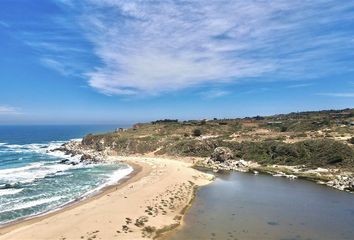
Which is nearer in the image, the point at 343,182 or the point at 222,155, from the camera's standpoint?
the point at 343,182

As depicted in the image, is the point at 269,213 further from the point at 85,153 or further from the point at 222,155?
the point at 85,153

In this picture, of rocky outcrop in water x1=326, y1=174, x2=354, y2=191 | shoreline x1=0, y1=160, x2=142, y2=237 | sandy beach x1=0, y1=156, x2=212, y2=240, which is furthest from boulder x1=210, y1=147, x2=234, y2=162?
rocky outcrop in water x1=326, y1=174, x2=354, y2=191

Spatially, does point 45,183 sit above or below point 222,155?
below

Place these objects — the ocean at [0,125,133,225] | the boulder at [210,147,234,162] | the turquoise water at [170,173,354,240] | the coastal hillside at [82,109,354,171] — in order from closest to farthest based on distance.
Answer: the turquoise water at [170,173,354,240] → the ocean at [0,125,133,225] → the coastal hillside at [82,109,354,171] → the boulder at [210,147,234,162]

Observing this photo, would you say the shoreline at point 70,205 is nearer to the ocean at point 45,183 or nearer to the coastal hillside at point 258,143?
the ocean at point 45,183

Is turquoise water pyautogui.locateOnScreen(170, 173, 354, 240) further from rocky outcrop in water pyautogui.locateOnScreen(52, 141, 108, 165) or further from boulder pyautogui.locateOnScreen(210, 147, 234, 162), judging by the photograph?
rocky outcrop in water pyautogui.locateOnScreen(52, 141, 108, 165)

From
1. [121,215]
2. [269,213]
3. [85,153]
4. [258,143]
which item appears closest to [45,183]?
[121,215]
